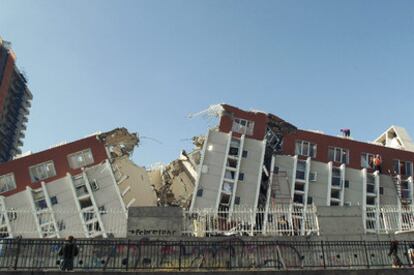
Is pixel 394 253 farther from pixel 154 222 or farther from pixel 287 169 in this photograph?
pixel 287 169

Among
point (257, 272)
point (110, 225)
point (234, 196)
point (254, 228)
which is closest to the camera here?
point (257, 272)

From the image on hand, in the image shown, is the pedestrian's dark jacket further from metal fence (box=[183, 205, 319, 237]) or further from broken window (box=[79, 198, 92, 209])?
broken window (box=[79, 198, 92, 209])

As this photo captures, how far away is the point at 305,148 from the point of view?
4581 centimetres

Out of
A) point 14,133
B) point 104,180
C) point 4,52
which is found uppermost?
point 4,52

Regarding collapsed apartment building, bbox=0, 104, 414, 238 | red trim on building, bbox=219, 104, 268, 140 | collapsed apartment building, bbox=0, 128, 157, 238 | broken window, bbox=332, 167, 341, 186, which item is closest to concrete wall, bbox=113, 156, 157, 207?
collapsed apartment building, bbox=0, 104, 414, 238

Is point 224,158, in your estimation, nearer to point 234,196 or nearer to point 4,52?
point 234,196

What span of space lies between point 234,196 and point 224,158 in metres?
3.68

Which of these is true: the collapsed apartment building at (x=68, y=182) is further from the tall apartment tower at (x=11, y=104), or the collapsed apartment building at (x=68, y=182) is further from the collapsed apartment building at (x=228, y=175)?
the tall apartment tower at (x=11, y=104)

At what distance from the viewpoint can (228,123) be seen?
1753 inches

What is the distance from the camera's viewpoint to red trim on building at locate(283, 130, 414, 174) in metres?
45.7

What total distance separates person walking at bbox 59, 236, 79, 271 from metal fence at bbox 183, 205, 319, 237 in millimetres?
5958

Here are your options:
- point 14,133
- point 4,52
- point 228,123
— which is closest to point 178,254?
point 228,123

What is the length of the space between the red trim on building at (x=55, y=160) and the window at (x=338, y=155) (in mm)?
21323

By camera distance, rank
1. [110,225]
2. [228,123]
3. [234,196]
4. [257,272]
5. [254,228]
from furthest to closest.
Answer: [228,123] < [234,196] < [110,225] < [254,228] < [257,272]
